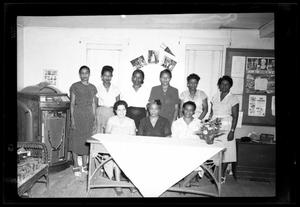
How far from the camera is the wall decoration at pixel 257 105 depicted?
345 cm

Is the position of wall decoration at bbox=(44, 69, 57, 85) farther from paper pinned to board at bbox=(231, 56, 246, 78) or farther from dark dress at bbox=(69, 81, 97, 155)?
paper pinned to board at bbox=(231, 56, 246, 78)

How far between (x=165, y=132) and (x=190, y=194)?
746 millimetres

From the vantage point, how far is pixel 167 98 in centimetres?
325

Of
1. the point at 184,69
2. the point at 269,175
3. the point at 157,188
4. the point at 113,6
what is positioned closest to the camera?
the point at 113,6

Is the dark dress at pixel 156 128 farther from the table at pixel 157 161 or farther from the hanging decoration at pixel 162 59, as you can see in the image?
the hanging decoration at pixel 162 59

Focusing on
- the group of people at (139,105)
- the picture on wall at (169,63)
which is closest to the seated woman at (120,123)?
the group of people at (139,105)

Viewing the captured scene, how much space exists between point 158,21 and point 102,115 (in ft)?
4.81

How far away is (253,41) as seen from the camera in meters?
3.57

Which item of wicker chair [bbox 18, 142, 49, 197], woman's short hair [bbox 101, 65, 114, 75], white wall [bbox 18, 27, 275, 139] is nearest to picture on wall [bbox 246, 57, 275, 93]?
white wall [bbox 18, 27, 275, 139]

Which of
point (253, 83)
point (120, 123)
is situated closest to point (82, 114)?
point (120, 123)

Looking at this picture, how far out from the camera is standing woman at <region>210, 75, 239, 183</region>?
3203mm

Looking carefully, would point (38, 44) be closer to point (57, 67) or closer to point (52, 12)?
point (57, 67)

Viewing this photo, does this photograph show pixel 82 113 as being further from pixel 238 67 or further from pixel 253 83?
pixel 253 83
